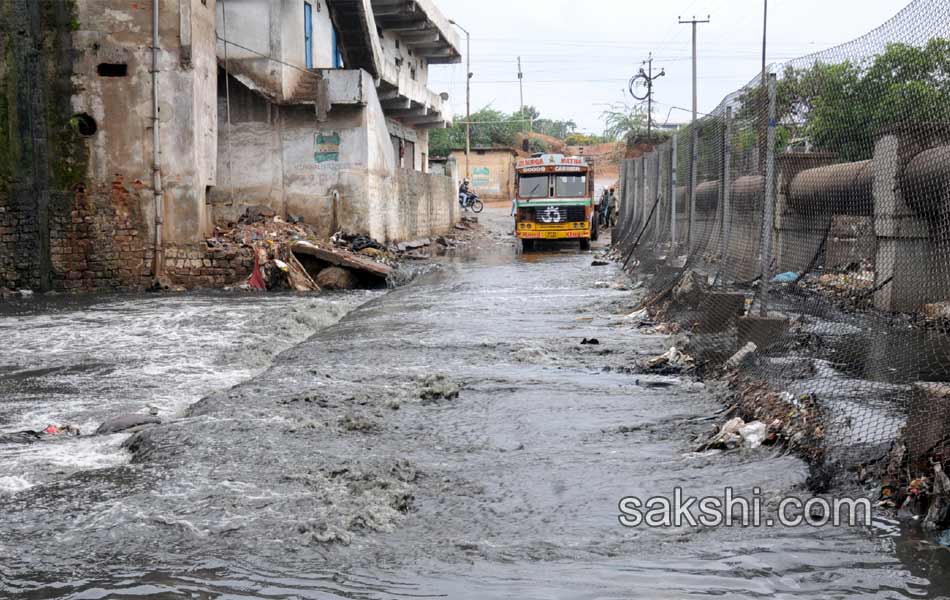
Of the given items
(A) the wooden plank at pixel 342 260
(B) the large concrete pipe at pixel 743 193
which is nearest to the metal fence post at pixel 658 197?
(B) the large concrete pipe at pixel 743 193

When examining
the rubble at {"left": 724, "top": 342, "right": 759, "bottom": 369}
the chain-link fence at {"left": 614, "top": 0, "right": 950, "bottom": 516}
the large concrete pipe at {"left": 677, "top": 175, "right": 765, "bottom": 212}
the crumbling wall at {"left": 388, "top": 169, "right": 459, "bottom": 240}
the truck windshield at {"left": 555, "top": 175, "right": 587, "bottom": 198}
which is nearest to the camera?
the chain-link fence at {"left": 614, "top": 0, "right": 950, "bottom": 516}

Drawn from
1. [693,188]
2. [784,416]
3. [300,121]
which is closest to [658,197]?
[693,188]

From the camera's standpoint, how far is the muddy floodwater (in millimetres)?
4055

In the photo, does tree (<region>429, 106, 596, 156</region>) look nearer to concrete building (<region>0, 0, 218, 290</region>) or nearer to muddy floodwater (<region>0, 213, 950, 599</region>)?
concrete building (<region>0, 0, 218, 290</region>)

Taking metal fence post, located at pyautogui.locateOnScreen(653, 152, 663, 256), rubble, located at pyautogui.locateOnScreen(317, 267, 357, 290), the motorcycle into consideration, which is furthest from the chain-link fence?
the motorcycle

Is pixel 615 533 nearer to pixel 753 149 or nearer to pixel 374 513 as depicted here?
pixel 374 513

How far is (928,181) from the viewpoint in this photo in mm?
6832

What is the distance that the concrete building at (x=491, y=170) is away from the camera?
180 ft

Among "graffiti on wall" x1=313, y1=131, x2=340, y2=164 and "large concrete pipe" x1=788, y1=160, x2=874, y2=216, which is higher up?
"graffiti on wall" x1=313, y1=131, x2=340, y2=164

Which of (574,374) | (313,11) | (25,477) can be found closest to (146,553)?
(25,477)

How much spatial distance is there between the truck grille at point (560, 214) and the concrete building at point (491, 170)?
27.3 meters

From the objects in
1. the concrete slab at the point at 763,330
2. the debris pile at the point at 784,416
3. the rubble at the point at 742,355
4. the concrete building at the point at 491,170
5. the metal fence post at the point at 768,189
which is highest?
the concrete building at the point at 491,170

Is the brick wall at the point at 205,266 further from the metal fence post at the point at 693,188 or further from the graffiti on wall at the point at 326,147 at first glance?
the metal fence post at the point at 693,188

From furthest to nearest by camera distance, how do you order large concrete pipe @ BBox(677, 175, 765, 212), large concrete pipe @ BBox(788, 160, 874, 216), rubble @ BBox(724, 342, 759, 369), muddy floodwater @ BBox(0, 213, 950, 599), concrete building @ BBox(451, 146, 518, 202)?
concrete building @ BBox(451, 146, 518, 202) → large concrete pipe @ BBox(677, 175, 765, 212) → rubble @ BBox(724, 342, 759, 369) → large concrete pipe @ BBox(788, 160, 874, 216) → muddy floodwater @ BBox(0, 213, 950, 599)
